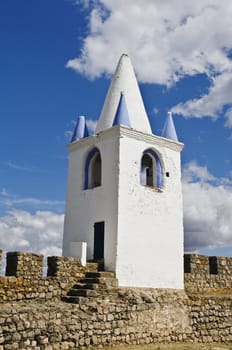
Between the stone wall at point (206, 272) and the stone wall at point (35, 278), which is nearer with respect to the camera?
the stone wall at point (35, 278)

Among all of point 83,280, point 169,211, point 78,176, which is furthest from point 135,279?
point 78,176

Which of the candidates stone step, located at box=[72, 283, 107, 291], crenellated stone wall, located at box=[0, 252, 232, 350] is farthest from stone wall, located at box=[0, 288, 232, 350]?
stone step, located at box=[72, 283, 107, 291]

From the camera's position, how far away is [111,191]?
13391 mm

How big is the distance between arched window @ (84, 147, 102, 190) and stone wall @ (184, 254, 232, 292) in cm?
380

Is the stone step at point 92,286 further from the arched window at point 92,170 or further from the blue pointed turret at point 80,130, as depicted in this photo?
the blue pointed turret at point 80,130

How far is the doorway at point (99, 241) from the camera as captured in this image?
13.3m

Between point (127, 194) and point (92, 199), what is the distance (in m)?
1.32

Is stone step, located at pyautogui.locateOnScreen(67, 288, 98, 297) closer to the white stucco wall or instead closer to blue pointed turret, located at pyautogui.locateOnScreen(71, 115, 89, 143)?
the white stucco wall

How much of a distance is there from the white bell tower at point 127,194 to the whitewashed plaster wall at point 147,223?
3cm

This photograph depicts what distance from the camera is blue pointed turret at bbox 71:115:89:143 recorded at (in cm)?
1542

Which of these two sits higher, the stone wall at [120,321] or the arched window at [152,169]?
the arched window at [152,169]

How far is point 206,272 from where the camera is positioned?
1488 centimetres

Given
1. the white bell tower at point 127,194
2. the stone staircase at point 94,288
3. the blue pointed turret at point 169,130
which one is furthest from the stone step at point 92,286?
the blue pointed turret at point 169,130

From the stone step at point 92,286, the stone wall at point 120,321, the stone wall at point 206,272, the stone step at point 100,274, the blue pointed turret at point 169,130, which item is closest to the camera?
the stone wall at point 120,321
